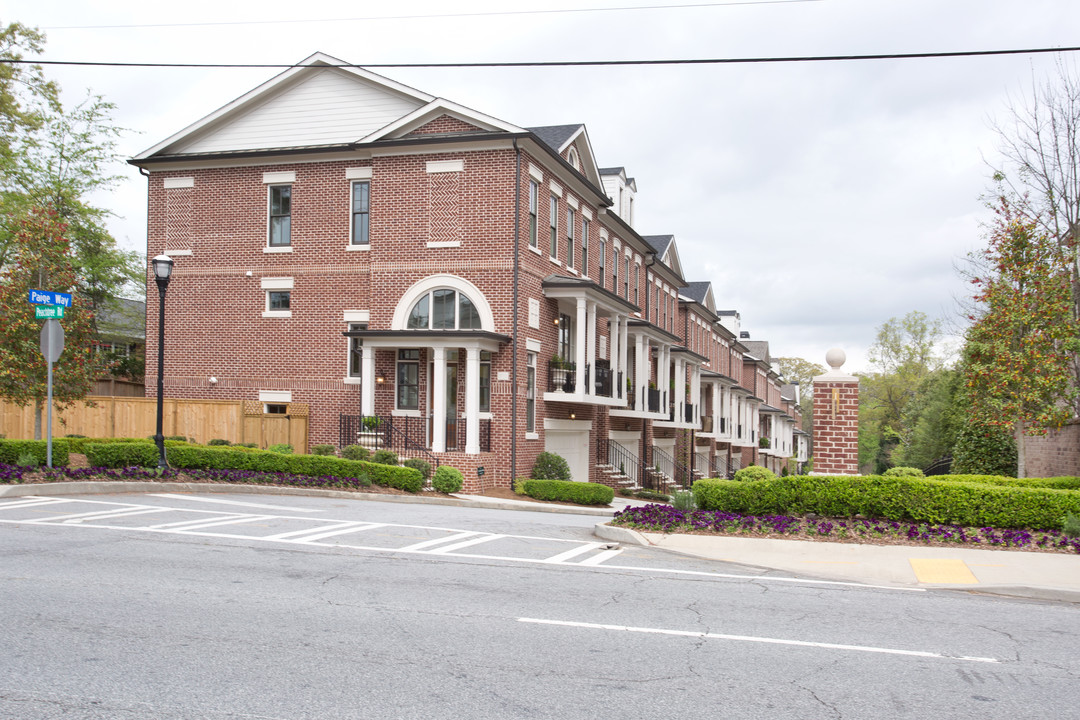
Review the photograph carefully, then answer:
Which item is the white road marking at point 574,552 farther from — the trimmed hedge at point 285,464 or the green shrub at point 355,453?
the green shrub at point 355,453

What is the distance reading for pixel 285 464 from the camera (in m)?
19.7

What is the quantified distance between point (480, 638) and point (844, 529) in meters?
7.37

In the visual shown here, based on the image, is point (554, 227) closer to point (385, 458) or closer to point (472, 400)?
point (472, 400)

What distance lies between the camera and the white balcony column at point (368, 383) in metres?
23.9

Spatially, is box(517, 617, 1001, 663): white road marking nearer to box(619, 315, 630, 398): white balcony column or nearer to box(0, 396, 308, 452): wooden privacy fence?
box(0, 396, 308, 452): wooden privacy fence

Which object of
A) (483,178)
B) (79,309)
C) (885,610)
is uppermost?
(483,178)

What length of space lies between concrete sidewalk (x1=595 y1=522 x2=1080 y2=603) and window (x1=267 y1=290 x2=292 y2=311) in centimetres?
1697

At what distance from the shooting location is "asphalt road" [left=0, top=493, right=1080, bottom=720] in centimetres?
533

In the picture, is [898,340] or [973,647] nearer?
[973,647]

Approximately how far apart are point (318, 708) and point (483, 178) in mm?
20102

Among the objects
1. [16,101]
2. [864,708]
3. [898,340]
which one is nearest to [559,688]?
[864,708]

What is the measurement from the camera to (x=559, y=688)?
5578mm

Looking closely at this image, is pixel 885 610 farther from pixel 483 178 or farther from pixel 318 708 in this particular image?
pixel 483 178

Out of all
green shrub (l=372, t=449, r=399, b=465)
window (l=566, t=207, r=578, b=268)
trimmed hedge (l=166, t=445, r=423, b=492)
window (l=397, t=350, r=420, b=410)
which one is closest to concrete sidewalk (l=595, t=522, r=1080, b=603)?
trimmed hedge (l=166, t=445, r=423, b=492)
